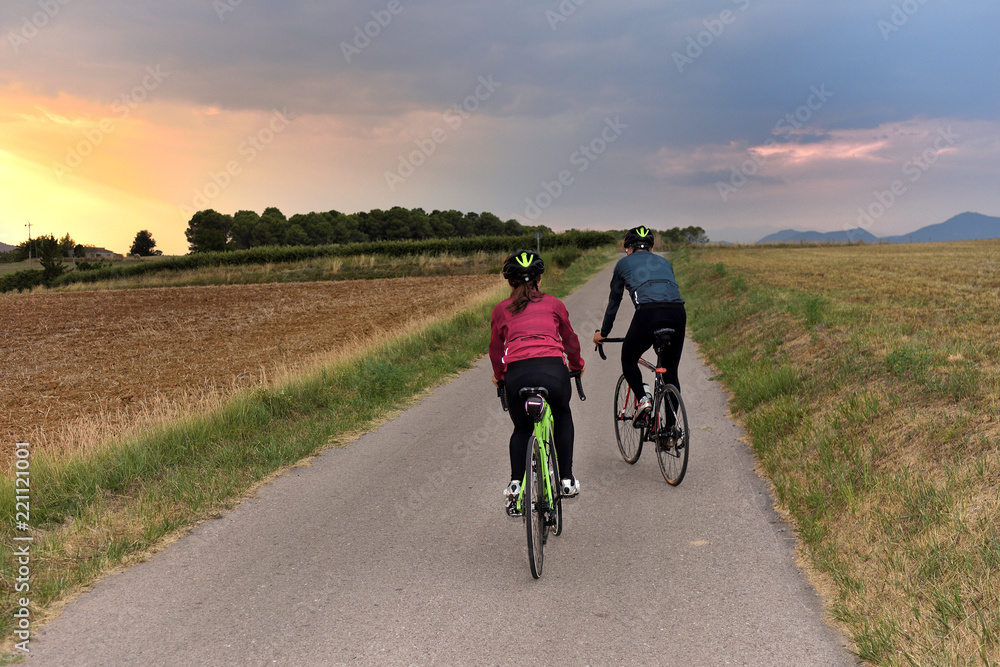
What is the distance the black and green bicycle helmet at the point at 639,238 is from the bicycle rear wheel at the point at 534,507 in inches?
107

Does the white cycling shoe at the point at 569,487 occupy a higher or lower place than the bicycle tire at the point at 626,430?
higher

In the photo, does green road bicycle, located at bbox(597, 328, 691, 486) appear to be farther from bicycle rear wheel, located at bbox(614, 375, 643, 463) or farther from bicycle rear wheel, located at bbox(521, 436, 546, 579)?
bicycle rear wheel, located at bbox(521, 436, 546, 579)

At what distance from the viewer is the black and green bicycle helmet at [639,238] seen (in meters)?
6.18

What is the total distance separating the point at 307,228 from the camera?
15025cm

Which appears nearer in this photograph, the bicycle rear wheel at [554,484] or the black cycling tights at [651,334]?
Result: the bicycle rear wheel at [554,484]

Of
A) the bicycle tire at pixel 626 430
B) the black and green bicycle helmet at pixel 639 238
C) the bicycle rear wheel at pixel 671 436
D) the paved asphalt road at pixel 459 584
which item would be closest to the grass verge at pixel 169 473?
the paved asphalt road at pixel 459 584

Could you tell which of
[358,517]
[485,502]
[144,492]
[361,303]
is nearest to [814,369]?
[485,502]

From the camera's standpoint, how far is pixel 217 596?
159 inches

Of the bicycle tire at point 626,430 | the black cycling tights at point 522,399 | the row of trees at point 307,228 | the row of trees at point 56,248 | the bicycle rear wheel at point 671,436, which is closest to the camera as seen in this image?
the black cycling tights at point 522,399

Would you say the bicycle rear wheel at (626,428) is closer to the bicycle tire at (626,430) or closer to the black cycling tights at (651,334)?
the bicycle tire at (626,430)

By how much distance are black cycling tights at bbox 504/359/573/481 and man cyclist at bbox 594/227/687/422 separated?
1.58m

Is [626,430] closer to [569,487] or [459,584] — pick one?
[569,487]

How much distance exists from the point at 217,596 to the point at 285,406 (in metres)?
5.13

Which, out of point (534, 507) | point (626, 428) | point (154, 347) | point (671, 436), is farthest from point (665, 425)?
point (154, 347)
